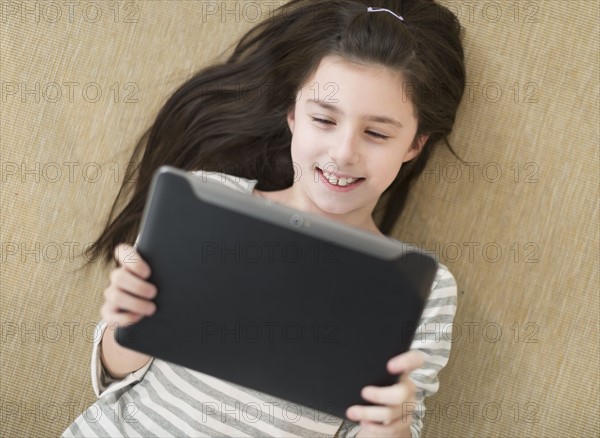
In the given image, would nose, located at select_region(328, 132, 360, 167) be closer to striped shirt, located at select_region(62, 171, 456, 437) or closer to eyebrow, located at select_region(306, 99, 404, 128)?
eyebrow, located at select_region(306, 99, 404, 128)

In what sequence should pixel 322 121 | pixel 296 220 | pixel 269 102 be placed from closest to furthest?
pixel 296 220 < pixel 322 121 < pixel 269 102

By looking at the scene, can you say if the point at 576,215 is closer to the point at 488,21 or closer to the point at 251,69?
the point at 488,21

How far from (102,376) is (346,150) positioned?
21.7 inches

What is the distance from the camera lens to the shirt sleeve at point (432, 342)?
111 centimetres

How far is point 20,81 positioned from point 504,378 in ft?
3.67

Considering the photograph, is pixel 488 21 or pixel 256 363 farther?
pixel 488 21

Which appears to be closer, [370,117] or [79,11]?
[370,117]

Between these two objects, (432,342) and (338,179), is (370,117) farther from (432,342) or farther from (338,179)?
(432,342)

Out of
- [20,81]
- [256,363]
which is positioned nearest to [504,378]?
[256,363]

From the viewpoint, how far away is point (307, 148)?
106 cm

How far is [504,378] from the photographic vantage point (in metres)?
1.26

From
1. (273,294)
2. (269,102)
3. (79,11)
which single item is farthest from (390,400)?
(79,11)

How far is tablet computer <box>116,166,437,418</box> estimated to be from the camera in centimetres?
80

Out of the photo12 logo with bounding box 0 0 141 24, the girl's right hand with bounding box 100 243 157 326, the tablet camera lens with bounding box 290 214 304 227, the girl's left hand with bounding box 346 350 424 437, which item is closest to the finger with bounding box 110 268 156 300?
the girl's right hand with bounding box 100 243 157 326
